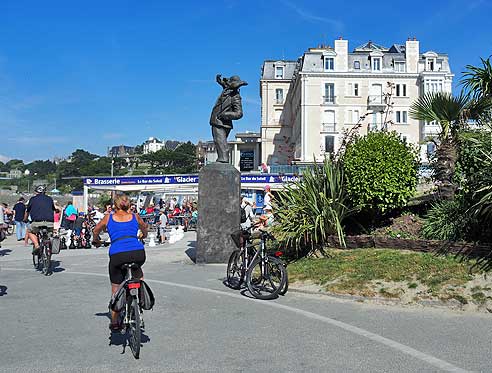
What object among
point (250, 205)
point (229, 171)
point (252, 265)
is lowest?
point (252, 265)

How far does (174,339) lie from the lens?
5992 mm

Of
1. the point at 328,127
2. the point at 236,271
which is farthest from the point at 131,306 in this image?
the point at 328,127

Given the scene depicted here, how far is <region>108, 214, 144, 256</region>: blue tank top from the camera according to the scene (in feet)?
18.8

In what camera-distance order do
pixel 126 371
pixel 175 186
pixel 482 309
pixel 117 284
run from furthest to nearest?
pixel 175 186 → pixel 482 309 → pixel 117 284 → pixel 126 371

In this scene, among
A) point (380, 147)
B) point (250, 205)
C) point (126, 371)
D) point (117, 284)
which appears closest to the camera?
point (126, 371)

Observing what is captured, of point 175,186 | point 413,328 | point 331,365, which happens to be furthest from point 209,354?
point 175,186

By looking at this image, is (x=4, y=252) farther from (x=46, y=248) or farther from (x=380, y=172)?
(x=380, y=172)

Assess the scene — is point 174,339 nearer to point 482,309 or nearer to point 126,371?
point 126,371

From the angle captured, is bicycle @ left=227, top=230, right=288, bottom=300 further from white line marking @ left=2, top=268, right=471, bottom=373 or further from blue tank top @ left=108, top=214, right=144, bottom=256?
blue tank top @ left=108, top=214, right=144, bottom=256

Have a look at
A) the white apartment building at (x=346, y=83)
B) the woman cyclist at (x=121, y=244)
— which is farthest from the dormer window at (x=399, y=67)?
the woman cyclist at (x=121, y=244)

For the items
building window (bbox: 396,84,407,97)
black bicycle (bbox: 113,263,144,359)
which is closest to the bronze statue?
black bicycle (bbox: 113,263,144,359)

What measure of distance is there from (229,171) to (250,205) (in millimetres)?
1368

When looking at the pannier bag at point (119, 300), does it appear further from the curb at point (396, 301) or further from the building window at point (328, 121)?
the building window at point (328, 121)

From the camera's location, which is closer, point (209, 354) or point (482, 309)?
point (209, 354)
